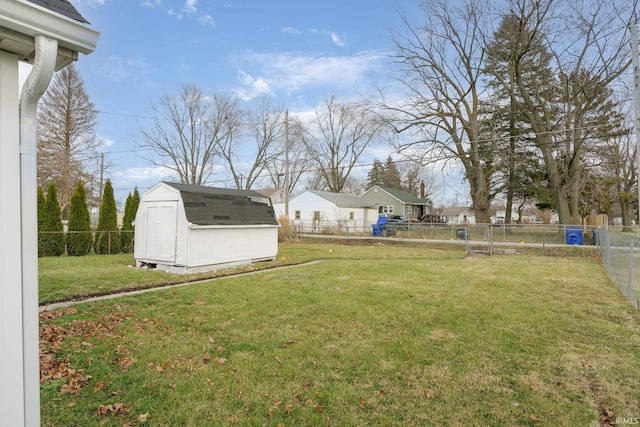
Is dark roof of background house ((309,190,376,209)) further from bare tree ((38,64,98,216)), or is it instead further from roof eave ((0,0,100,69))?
roof eave ((0,0,100,69))

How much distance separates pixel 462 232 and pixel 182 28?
62.9 feet

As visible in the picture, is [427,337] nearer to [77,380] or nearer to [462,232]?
[77,380]

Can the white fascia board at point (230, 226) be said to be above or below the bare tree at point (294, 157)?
below

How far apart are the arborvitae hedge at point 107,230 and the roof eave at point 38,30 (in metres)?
14.0

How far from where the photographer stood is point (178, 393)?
3193 millimetres

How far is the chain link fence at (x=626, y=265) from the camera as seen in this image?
6695mm

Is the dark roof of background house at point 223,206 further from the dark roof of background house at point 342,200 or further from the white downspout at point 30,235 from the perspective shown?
the dark roof of background house at point 342,200

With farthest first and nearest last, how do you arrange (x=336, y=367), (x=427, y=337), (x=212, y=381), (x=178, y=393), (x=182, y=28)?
(x=182, y=28), (x=427, y=337), (x=336, y=367), (x=212, y=381), (x=178, y=393)

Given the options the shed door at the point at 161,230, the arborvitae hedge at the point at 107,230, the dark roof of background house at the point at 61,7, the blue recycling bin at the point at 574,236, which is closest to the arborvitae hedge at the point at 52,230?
the arborvitae hedge at the point at 107,230

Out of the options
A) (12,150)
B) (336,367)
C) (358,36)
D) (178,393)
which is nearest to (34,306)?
(12,150)

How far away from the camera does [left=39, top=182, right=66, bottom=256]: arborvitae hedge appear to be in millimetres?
12766

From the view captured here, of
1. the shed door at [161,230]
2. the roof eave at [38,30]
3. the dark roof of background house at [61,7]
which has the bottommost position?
the shed door at [161,230]

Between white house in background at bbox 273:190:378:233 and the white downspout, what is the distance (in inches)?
1135

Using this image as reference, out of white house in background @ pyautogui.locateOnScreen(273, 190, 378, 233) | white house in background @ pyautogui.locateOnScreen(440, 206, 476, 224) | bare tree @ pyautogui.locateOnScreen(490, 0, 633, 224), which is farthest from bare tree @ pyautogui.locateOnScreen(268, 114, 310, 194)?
white house in background @ pyautogui.locateOnScreen(440, 206, 476, 224)
